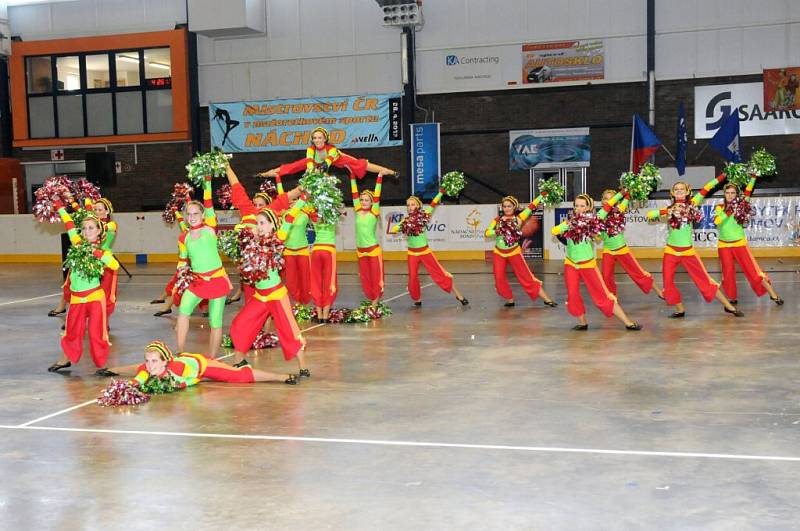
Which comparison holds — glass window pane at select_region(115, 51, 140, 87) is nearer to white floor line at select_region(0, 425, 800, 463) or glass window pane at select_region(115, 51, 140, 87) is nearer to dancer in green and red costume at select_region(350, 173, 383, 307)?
dancer in green and red costume at select_region(350, 173, 383, 307)

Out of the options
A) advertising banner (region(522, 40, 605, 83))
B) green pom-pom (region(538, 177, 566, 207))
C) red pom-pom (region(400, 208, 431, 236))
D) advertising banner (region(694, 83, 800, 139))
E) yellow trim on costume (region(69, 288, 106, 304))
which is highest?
advertising banner (region(522, 40, 605, 83))

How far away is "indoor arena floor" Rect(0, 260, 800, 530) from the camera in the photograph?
17.3ft

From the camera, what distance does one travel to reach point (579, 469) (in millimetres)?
5945

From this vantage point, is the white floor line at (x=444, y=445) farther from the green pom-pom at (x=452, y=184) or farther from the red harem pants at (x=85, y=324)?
the green pom-pom at (x=452, y=184)

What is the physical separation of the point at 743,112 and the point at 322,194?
19353 mm

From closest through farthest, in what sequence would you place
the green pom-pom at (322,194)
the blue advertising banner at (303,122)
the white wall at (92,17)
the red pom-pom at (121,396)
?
the red pom-pom at (121,396) < the green pom-pom at (322,194) < the blue advertising banner at (303,122) < the white wall at (92,17)

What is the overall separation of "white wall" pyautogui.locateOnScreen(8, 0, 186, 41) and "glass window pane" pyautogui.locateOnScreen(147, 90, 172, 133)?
7.15 feet

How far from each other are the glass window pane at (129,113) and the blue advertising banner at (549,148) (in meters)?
12.5

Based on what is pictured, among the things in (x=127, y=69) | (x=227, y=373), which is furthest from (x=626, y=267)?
(x=127, y=69)

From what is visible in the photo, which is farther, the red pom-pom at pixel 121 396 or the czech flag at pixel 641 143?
the czech flag at pixel 641 143

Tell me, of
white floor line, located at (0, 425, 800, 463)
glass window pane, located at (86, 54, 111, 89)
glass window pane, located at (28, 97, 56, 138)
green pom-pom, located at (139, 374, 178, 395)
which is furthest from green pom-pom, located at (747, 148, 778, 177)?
glass window pane, located at (28, 97, 56, 138)

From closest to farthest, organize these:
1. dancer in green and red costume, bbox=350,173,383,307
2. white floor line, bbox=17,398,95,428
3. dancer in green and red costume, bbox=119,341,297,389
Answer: white floor line, bbox=17,398,95,428
dancer in green and red costume, bbox=119,341,297,389
dancer in green and red costume, bbox=350,173,383,307

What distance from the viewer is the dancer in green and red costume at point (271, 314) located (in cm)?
905

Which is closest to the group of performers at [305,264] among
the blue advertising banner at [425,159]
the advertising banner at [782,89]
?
the blue advertising banner at [425,159]
